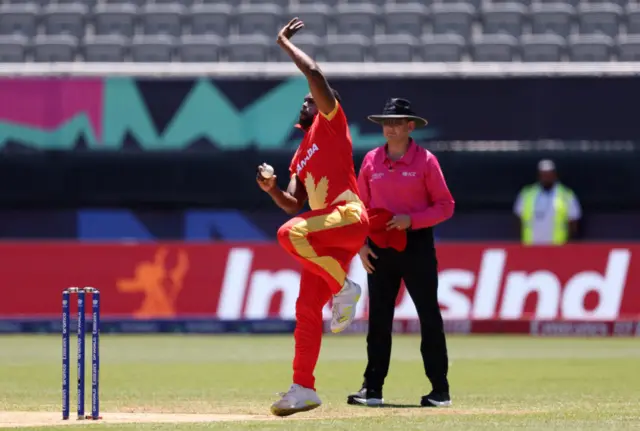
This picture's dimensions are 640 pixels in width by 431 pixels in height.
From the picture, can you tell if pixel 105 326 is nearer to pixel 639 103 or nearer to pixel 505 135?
pixel 505 135

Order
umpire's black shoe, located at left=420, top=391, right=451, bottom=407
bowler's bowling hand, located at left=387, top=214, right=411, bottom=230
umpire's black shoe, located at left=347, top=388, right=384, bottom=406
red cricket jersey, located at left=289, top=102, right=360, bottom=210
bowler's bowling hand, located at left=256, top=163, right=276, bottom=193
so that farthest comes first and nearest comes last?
umpire's black shoe, located at left=347, top=388, right=384, bottom=406 → umpire's black shoe, located at left=420, top=391, right=451, bottom=407 → bowler's bowling hand, located at left=387, top=214, right=411, bottom=230 → red cricket jersey, located at left=289, top=102, right=360, bottom=210 → bowler's bowling hand, located at left=256, top=163, right=276, bottom=193

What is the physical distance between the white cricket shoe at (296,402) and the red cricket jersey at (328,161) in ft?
3.79

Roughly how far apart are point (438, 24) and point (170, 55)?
169 inches

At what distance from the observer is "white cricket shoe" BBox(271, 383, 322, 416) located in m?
8.23

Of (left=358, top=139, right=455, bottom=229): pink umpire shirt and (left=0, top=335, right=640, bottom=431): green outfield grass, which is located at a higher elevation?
(left=358, top=139, right=455, bottom=229): pink umpire shirt

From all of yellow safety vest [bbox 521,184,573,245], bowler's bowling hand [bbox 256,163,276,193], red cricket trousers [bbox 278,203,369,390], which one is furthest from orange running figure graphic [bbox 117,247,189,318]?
bowler's bowling hand [bbox 256,163,276,193]

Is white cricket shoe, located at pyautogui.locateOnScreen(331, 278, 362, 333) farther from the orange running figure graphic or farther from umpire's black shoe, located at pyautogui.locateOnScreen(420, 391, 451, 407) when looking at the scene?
the orange running figure graphic

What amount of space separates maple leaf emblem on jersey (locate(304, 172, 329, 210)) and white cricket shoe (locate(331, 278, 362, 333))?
0.52 metres

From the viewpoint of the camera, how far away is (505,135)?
1958 centimetres

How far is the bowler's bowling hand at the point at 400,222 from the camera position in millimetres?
9312

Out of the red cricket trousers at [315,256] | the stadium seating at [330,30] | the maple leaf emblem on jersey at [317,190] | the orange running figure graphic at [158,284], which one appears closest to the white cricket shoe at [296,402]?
the red cricket trousers at [315,256]

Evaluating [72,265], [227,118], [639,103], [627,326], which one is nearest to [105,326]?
[72,265]

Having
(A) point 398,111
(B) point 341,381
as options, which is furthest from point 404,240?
(B) point 341,381

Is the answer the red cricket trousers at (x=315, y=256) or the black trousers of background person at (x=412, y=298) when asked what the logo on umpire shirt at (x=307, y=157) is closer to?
the red cricket trousers at (x=315, y=256)
